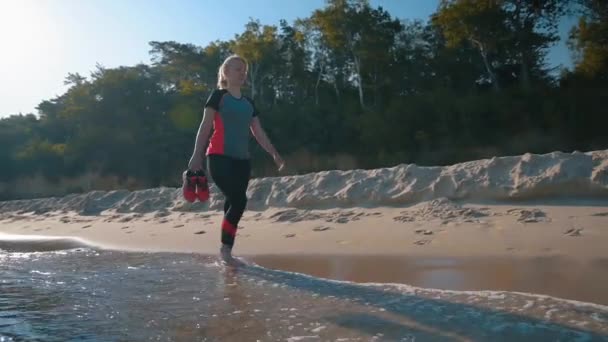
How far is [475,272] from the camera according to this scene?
3.05m

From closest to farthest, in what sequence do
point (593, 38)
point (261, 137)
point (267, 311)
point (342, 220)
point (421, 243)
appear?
point (267, 311)
point (421, 243)
point (261, 137)
point (342, 220)
point (593, 38)

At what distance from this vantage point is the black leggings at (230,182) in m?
3.70

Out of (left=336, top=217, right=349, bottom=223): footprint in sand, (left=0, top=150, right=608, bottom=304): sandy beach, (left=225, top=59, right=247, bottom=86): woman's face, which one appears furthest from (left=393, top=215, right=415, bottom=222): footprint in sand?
(left=225, top=59, right=247, bottom=86): woman's face

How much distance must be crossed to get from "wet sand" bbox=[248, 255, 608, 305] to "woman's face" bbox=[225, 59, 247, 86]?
134 cm

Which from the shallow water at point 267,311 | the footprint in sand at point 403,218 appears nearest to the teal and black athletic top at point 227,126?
the shallow water at point 267,311

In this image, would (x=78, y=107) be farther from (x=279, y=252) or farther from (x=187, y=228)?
(x=279, y=252)

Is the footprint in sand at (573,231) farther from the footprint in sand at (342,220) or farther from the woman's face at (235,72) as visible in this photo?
the woman's face at (235,72)

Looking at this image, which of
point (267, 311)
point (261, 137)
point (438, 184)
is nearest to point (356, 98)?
point (438, 184)

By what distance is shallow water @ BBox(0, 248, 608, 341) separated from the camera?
202 cm

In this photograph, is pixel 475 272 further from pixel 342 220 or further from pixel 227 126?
pixel 342 220

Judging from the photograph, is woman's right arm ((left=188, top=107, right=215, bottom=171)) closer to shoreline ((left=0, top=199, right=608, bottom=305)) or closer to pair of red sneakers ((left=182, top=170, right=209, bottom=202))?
pair of red sneakers ((left=182, top=170, right=209, bottom=202))

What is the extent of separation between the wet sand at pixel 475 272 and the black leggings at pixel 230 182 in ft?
1.21

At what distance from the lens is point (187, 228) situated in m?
6.11

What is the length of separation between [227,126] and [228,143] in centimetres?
12
